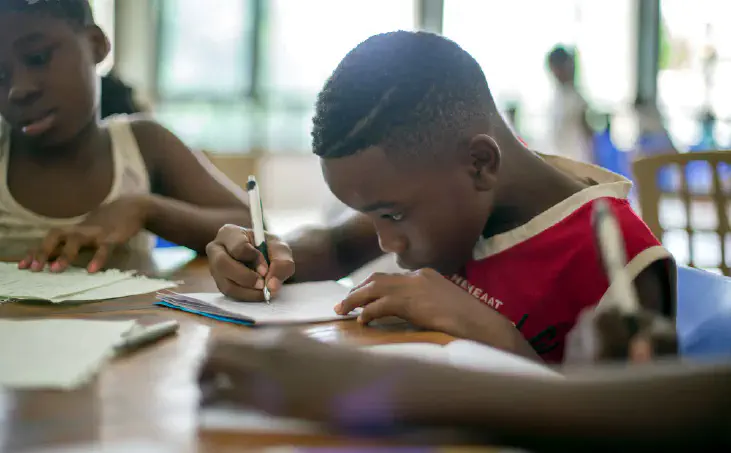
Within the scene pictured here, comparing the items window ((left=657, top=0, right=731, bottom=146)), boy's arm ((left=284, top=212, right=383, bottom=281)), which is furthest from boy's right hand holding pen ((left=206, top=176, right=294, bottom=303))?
window ((left=657, top=0, right=731, bottom=146))

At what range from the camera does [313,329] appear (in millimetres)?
628

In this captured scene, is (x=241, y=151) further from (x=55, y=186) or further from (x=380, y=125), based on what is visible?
(x=380, y=125)

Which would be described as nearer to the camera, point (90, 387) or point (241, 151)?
point (90, 387)

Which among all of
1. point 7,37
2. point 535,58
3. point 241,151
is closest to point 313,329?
point 7,37

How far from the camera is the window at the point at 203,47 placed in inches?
205

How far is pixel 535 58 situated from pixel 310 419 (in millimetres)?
5682

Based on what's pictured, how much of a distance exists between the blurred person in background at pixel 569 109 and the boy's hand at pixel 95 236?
3527mm

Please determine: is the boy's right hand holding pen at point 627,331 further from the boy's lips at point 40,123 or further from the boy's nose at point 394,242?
the boy's lips at point 40,123

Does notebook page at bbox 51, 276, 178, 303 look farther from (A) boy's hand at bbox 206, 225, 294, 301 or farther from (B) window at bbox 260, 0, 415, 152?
(B) window at bbox 260, 0, 415, 152

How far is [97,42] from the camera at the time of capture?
1.15 m

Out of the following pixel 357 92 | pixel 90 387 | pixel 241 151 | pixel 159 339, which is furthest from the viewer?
pixel 241 151

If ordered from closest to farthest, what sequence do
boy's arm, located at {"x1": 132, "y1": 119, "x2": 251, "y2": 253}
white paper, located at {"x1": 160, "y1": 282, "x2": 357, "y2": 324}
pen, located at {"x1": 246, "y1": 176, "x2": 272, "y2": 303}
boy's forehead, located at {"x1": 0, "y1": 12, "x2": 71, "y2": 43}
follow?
white paper, located at {"x1": 160, "y1": 282, "x2": 357, "y2": 324} < pen, located at {"x1": 246, "y1": 176, "x2": 272, "y2": 303} < boy's forehead, located at {"x1": 0, "y1": 12, "x2": 71, "y2": 43} < boy's arm, located at {"x1": 132, "y1": 119, "x2": 251, "y2": 253}

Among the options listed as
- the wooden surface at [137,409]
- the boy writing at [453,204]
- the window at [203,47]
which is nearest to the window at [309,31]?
the window at [203,47]

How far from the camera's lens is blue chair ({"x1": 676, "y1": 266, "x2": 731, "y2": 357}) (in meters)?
0.55
